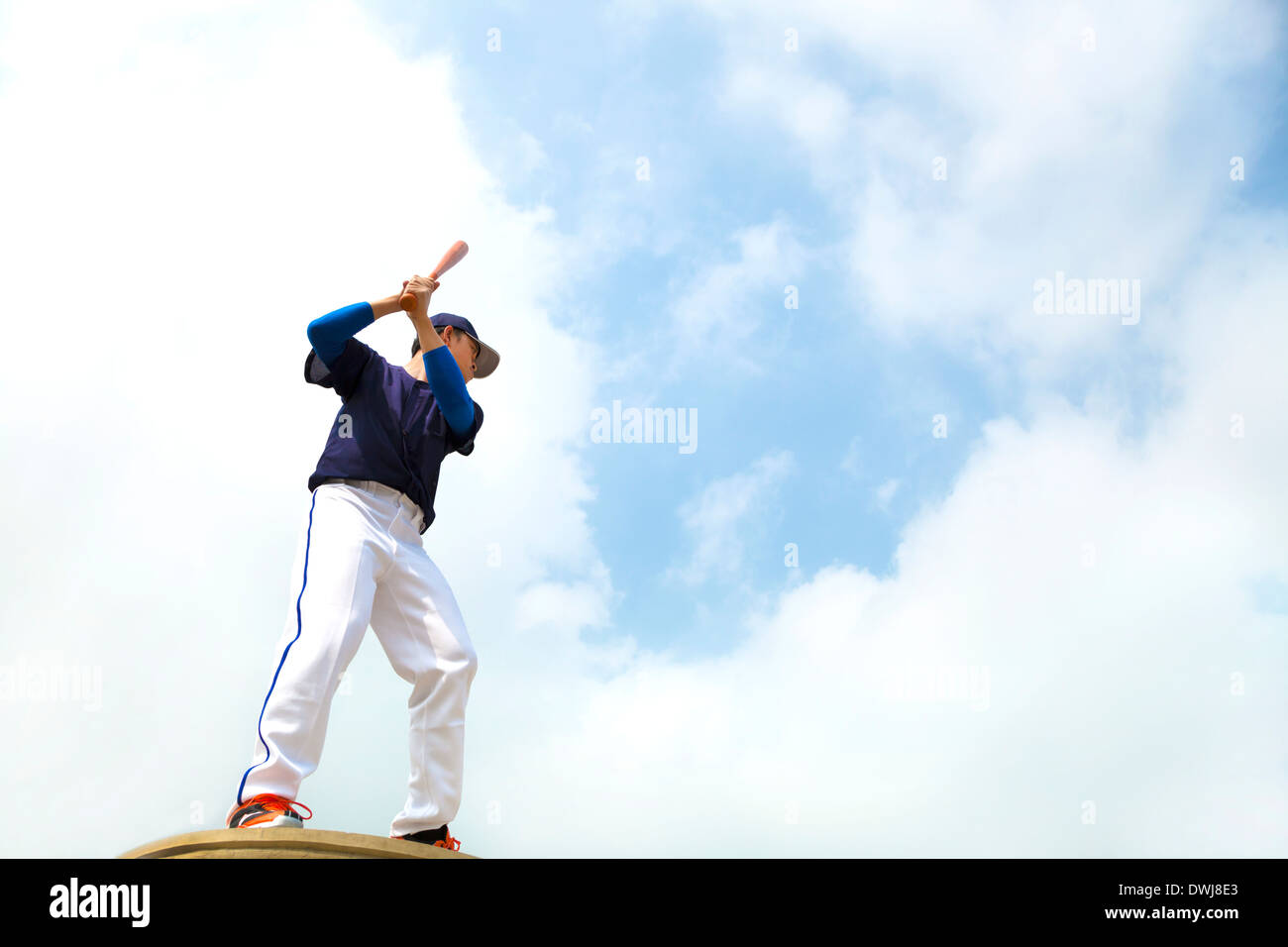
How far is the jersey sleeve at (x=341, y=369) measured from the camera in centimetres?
478

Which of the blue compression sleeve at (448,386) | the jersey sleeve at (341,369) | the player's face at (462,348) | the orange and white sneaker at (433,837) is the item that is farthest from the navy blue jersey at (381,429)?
the orange and white sneaker at (433,837)

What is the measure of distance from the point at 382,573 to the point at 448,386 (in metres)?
0.96

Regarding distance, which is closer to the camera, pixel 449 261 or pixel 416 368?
pixel 449 261

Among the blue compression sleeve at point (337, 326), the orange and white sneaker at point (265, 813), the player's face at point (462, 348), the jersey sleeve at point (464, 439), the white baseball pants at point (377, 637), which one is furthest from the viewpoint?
the player's face at point (462, 348)

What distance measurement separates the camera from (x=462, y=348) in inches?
211

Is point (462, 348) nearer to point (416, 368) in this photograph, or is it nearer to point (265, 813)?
point (416, 368)

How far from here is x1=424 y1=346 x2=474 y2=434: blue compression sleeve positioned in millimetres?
4734

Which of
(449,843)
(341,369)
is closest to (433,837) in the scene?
(449,843)

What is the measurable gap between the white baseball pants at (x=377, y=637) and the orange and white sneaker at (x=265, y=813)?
0.13 ft

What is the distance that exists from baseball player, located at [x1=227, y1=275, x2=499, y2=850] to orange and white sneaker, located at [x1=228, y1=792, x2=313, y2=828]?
0.04m

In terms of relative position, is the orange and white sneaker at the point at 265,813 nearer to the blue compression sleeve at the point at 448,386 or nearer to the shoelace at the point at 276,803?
the shoelace at the point at 276,803

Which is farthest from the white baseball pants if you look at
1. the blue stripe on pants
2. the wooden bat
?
the wooden bat
